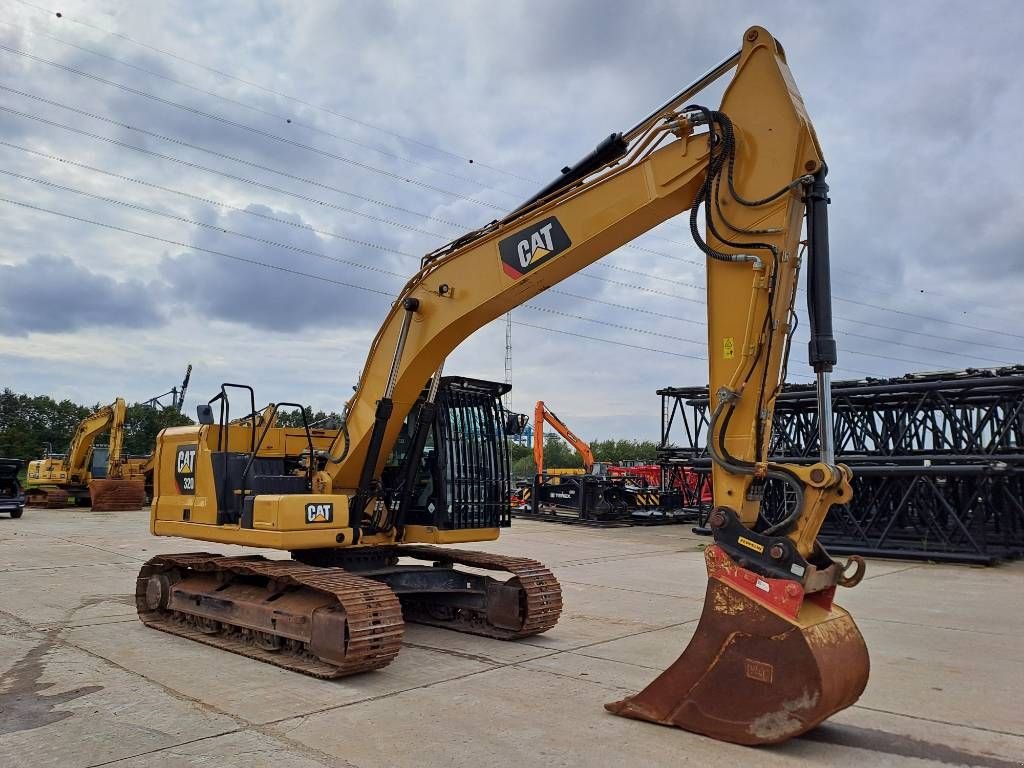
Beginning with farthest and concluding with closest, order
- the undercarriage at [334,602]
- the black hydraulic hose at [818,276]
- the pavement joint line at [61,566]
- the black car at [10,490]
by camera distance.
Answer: the black car at [10,490], the pavement joint line at [61,566], the undercarriage at [334,602], the black hydraulic hose at [818,276]

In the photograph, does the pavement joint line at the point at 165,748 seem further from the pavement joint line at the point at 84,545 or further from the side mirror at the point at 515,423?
the pavement joint line at the point at 84,545

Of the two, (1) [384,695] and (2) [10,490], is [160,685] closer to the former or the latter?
(1) [384,695]

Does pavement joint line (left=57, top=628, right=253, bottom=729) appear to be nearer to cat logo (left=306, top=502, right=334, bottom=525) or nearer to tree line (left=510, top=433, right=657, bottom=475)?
cat logo (left=306, top=502, right=334, bottom=525)

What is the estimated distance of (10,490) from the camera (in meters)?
24.3

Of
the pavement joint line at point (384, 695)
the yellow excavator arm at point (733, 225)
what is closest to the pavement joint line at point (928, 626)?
the pavement joint line at point (384, 695)

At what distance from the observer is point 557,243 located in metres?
6.68

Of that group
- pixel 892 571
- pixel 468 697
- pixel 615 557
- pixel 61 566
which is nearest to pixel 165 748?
pixel 468 697

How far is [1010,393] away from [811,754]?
15.4m

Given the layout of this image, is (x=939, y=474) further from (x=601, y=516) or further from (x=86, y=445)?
(x=86, y=445)

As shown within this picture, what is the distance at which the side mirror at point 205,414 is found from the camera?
328 inches

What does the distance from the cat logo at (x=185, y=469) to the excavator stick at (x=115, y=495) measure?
21.8 meters

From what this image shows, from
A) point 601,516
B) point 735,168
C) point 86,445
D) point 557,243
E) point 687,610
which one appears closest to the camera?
point 735,168

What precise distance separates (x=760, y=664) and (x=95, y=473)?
99.3ft

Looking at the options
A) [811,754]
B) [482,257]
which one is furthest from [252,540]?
[811,754]
